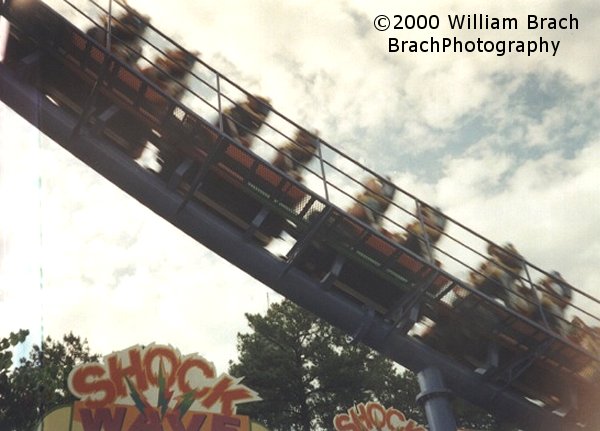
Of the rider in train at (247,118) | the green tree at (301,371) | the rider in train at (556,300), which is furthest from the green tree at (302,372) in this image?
the rider in train at (247,118)

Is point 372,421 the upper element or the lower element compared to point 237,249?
lower

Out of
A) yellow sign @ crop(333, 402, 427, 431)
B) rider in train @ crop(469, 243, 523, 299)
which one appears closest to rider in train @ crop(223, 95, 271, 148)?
rider in train @ crop(469, 243, 523, 299)

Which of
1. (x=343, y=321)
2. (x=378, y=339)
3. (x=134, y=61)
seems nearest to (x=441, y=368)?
(x=378, y=339)

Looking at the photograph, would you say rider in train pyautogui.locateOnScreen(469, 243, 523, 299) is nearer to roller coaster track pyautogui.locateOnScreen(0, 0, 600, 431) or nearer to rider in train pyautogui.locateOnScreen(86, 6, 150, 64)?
roller coaster track pyautogui.locateOnScreen(0, 0, 600, 431)

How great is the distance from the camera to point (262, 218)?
8.21 meters

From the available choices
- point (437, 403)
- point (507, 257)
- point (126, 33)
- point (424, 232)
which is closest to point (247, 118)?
point (126, 33)

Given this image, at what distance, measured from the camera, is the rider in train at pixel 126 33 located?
27.4 ft

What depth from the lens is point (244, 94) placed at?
30.0ft

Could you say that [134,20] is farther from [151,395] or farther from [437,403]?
[437,403]

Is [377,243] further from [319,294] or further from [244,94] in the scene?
[244,94]

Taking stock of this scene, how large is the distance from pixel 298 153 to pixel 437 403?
4.93 metres

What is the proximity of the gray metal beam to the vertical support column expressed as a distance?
0.27m

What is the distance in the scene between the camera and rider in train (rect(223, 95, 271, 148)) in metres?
8.75

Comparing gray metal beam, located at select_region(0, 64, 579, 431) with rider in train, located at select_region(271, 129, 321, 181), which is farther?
rider in train, located at select_region(271, 129, 321, 181)
